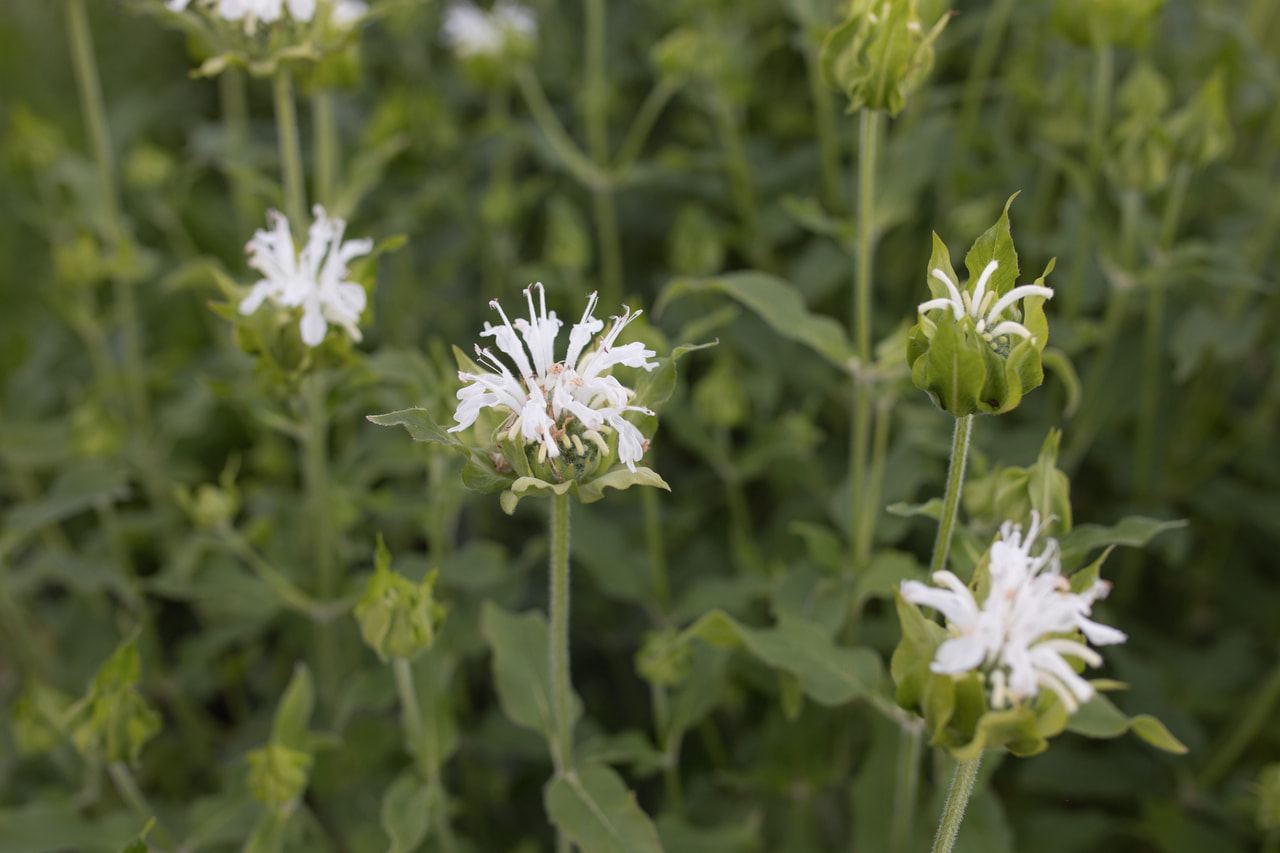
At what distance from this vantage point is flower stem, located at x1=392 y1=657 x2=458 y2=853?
122 centimetres

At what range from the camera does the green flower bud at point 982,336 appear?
2.92ft

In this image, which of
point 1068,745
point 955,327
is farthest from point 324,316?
point 1068,745

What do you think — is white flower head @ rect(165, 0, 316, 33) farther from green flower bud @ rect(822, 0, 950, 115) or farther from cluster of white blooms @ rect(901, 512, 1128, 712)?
cluster of white blooms @ rect(901, 512, 1128, 712)

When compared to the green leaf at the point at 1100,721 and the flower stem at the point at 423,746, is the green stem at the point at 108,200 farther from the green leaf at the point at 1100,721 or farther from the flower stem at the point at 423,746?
the green leaf at the point at 1100,721

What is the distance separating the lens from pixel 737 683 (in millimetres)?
1737

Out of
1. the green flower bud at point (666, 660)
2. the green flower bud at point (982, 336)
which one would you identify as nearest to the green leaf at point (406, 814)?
the green flower bud at point (666, 660)

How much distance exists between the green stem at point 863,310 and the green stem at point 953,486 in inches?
12.4

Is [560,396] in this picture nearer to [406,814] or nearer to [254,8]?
[406,814]

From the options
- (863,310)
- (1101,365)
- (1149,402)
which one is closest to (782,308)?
(863,310)

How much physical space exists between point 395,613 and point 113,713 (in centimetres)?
41

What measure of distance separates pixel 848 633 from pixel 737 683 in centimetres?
31

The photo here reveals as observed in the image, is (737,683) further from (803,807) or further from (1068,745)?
(1068,745)

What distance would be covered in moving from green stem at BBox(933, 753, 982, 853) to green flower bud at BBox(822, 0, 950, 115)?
2.27 feet

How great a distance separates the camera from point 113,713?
1229 mm
